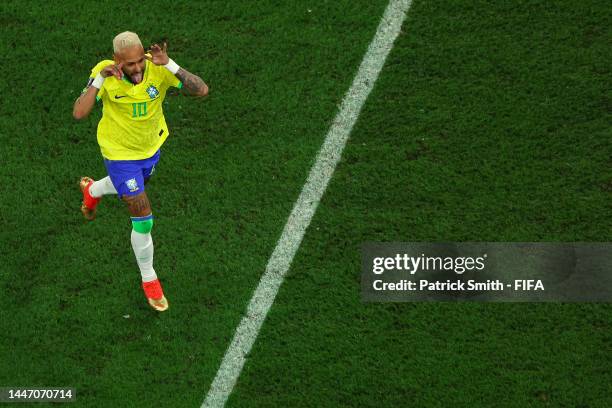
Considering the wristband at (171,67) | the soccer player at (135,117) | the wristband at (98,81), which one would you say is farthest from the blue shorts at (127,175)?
the wristband at (171,67)

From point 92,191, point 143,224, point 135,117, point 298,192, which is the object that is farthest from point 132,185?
point 298,192

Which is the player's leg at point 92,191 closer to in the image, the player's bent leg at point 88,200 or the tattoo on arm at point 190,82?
the player's bent leg at point 88,200

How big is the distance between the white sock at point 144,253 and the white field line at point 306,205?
2.56 ft

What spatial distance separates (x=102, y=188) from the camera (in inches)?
339

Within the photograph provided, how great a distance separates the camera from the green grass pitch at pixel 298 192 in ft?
27.6

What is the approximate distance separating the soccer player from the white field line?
0.71 m

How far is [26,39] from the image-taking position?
9.59 m

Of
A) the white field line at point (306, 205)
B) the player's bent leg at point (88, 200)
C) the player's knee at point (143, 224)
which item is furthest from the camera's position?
the player's bent leg at point (88, 200)

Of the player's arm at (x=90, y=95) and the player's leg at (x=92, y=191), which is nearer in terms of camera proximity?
the player's arm at (x=90, y=95)

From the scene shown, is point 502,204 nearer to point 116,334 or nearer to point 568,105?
point 568,105

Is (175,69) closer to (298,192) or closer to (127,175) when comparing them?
(127,175)

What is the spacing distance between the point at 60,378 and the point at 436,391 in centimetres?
275

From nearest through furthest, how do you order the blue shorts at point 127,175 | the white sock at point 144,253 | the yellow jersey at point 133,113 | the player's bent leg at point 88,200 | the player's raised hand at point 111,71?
1. the player's raised hand at point 111,71
2. the yellow jersey at point 133,113
3. the blue shorts at point 127,175
4. the white sock at point 144,253
5. the player's bent leg at point 88,200

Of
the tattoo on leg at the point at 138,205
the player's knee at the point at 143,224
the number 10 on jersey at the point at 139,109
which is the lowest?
the player's knee at the point at 143,224
